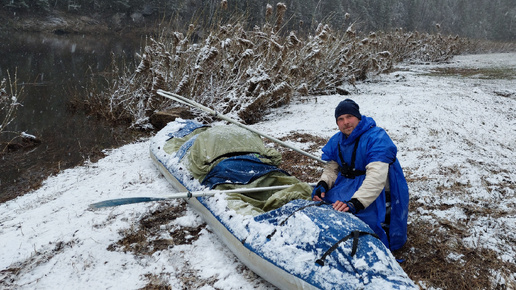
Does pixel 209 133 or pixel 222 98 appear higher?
pixel 209 133

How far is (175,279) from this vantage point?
8.29 ft

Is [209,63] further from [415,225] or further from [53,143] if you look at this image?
[415,225]

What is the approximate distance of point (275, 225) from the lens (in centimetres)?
244

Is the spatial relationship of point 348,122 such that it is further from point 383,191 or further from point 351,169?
point 383,191

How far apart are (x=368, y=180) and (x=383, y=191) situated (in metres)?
0.20

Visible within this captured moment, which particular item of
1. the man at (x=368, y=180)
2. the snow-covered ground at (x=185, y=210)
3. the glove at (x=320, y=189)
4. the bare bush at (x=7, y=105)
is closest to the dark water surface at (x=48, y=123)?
the bare bush at (x=7, y=105)

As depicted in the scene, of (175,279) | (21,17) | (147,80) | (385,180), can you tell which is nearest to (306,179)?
(385,180)

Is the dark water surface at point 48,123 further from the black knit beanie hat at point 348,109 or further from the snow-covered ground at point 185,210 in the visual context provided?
the black knit beanie hat at point 348,109

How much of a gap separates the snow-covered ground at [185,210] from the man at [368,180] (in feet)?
2.08

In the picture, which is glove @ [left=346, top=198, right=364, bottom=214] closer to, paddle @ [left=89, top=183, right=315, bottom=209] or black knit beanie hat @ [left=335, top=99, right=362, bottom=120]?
black knit beanie hat @ [left=335, top=99, right=362, bottom=120]

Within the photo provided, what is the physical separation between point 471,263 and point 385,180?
992mm

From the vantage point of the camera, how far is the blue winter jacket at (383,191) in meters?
2.55

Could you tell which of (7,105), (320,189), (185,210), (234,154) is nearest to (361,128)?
(320,189)

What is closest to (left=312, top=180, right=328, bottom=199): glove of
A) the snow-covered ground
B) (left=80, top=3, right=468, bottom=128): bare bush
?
the snow-covered ground
